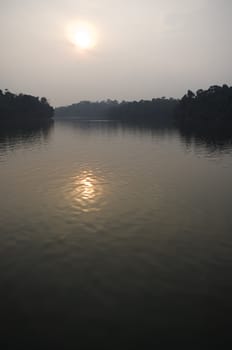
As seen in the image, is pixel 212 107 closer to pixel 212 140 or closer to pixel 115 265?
pixel 212 140

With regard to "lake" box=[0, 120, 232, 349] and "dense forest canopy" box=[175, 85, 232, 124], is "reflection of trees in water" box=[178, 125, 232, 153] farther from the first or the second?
"dense forest canopy" box=[175, 85, 232, 124]

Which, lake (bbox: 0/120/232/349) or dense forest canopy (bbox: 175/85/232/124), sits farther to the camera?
dense forest canopy (bbox: 175/85/232/124)

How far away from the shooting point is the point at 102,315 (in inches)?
536

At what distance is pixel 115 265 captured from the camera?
58.9 ft

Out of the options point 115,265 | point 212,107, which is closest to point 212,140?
point 115,265

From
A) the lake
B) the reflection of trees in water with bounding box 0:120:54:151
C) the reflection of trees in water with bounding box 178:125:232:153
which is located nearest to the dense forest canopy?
the reflection of trees in water with bounding box 178:125:232:153

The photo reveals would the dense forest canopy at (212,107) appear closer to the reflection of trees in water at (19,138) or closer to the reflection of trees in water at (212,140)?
the reflection of trees in water at (212,140)

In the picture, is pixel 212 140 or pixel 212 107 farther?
pixel 212 107

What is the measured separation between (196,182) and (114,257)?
75.6ft

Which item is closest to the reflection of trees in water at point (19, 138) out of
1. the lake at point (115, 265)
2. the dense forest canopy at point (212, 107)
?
the lake at point (115, 265)

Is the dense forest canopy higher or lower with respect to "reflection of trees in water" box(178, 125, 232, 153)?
higher

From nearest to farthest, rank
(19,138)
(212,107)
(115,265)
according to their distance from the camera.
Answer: (115,265)
(19,138)
(212,107)

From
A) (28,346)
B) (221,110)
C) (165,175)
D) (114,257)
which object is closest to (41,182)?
(165,175)

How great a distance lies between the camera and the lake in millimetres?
12812
